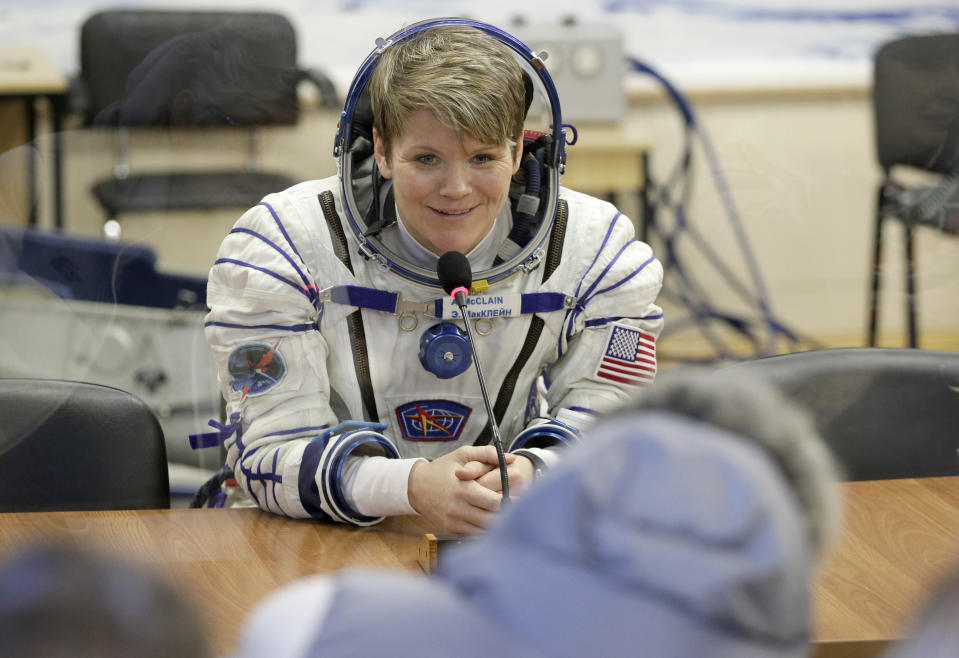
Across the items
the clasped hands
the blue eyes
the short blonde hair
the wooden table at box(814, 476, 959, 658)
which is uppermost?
the short blonde hair

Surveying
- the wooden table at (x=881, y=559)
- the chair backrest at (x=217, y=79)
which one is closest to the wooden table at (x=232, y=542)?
the wooden table at (x=881, y=559)

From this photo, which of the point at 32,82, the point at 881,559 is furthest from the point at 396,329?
the point at 32,82

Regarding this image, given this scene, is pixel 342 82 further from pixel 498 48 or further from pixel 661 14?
pixel 498 48

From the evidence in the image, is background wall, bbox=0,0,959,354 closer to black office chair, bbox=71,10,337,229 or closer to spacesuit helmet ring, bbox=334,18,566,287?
black office chair, bbox=71,10,337,229

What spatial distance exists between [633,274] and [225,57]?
3.03ft

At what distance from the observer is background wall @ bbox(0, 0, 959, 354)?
3.75m

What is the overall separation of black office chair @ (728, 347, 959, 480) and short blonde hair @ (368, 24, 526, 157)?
0.51 m

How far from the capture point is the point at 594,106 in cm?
339

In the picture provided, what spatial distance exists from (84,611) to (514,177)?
3.92 ft

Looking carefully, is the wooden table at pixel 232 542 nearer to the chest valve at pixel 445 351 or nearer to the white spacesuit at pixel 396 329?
the white spacesuit at pixel 396 329

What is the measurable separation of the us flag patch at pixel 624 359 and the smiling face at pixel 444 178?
8.6 inches

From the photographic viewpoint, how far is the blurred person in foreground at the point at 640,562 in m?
0.43

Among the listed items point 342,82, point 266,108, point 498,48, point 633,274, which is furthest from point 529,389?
point 342,82

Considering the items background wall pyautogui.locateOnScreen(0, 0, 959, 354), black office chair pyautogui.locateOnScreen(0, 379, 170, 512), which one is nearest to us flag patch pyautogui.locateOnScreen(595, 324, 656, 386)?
black office chair pyautogui.locateOnScreen(0, 379, 170, 512)
